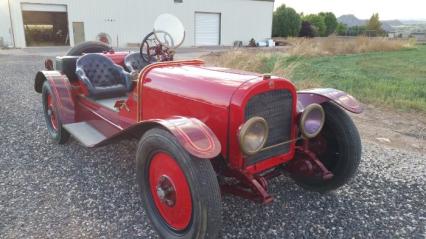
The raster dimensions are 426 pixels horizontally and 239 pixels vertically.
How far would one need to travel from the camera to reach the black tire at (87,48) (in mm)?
5301

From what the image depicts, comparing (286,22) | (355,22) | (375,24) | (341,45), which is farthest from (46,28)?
(355,22)

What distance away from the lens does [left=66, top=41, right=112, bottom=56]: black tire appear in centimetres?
530

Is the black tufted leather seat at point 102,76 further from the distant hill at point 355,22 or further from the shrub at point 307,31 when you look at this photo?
the distant hill at point 355,22

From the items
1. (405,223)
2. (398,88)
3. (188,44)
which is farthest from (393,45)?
(405,223)

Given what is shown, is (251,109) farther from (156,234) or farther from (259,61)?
(259,61)

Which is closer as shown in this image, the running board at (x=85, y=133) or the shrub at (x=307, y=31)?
the running board at (x=85, y=133)

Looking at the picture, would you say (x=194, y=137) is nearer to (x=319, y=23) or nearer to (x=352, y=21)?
(x=319, y=23)

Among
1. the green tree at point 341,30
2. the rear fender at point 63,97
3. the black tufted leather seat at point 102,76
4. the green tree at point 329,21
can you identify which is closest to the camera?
the rear fender at point 63,97

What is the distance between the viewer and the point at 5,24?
18.0 meters

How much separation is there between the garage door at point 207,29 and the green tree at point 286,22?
325 inches

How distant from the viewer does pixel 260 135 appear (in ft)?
7.96

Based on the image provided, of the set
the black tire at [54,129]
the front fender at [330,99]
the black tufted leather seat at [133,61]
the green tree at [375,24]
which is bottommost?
the black tire at [54,129]

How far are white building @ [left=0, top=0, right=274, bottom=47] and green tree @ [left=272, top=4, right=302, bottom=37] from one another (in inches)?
157

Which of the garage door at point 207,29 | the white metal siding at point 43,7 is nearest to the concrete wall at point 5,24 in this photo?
the white metal siding at point 43,7
